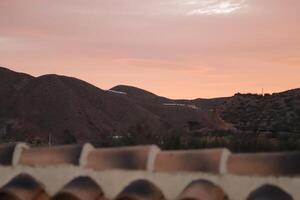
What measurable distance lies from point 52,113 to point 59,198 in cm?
5094

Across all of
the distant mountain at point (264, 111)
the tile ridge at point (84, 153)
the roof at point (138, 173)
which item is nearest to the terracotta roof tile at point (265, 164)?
the roof at point (138, 173)

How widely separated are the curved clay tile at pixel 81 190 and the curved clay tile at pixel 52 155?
0.64 ft

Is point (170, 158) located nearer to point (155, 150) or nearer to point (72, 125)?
point (155, 150)

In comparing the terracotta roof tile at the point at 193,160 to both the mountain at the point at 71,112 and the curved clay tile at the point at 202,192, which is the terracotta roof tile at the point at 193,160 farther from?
the mountain at the point at 71,112

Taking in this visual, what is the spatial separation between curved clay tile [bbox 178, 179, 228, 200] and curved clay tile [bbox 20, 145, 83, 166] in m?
0.90

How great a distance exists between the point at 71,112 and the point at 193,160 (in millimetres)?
51123

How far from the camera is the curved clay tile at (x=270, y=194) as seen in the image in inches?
105

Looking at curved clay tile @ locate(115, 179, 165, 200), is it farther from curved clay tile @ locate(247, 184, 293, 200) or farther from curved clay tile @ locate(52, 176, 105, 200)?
curved clay tile @ locate(247, 184, 293, 200)

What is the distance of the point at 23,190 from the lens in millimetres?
3486

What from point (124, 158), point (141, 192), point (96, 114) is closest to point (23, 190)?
point (124, 158)

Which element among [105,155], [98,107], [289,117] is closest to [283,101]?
[289,117]

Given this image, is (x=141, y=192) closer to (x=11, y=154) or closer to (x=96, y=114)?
(x=11, y=154)

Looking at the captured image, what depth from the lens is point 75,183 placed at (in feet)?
11.0

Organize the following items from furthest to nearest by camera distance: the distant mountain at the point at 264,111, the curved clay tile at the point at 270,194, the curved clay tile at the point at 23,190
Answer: the distant mountain at the point at 264,111 → the curved clay tile at the point at 23,190 → the curved clay tile at the point at 270,194
